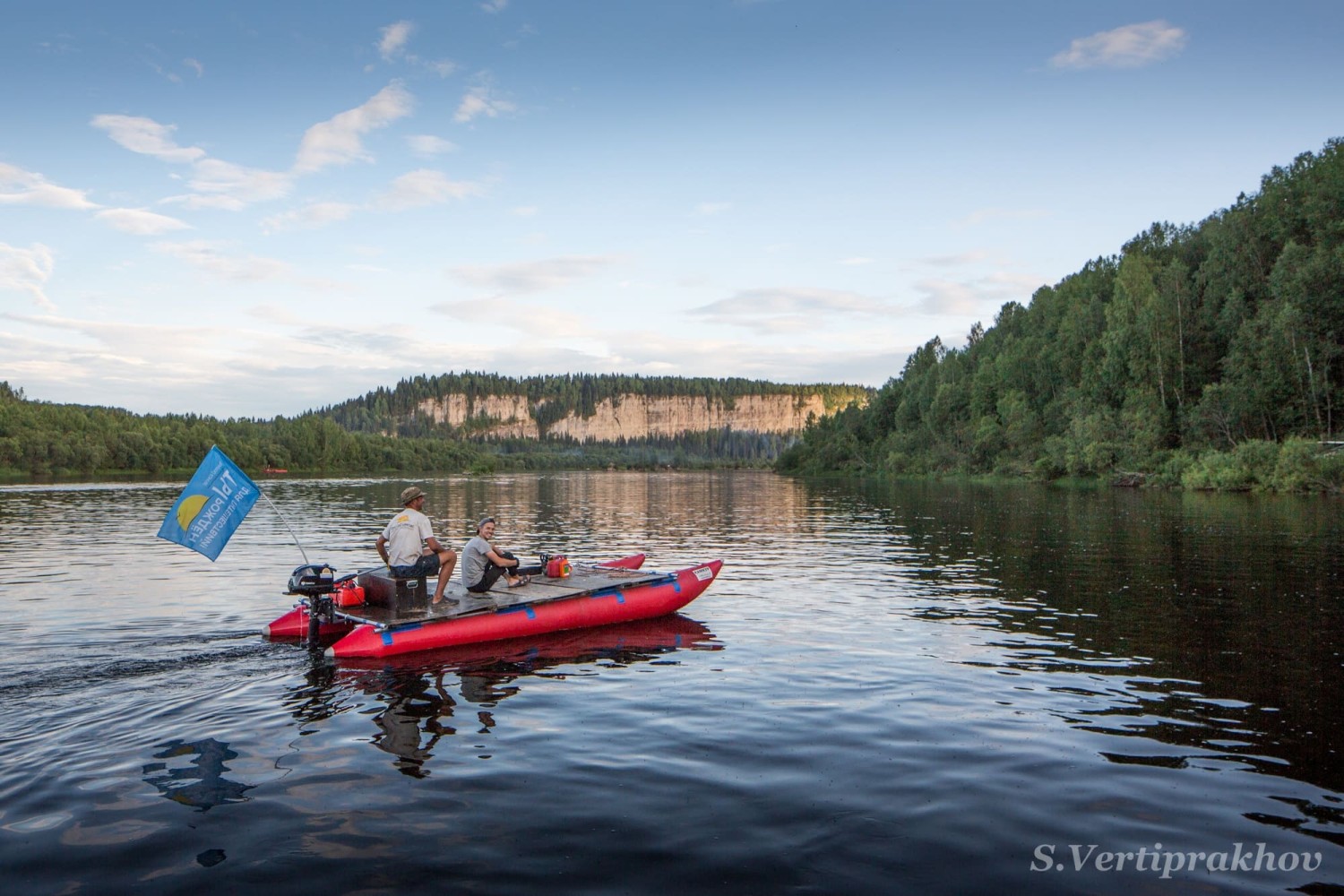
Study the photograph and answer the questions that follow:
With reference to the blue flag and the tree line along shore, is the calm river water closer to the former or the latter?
the blue flag

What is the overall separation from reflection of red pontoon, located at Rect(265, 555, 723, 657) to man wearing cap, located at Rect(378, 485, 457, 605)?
0.51 metres

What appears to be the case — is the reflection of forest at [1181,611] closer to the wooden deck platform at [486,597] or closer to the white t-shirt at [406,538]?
the wooden deck platform at [486,597]

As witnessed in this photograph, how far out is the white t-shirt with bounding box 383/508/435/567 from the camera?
16500 mm

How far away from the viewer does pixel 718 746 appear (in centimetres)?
1084

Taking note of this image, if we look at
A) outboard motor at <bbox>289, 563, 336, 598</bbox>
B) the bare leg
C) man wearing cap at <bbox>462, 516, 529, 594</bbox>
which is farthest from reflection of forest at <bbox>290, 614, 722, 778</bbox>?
outboard motor at <bbox>289, 563, 336, 598</bbox>

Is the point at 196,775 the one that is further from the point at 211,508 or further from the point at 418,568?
the point at 211,508

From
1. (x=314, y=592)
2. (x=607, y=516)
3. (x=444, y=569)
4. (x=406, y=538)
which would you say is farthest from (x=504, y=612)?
(x=607, y=516)

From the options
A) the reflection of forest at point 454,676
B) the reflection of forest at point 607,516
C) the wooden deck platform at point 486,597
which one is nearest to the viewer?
the reflection of forest at point 454,676

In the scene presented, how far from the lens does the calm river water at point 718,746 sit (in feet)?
25.1

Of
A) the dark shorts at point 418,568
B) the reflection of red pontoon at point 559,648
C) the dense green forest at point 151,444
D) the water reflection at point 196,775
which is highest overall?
the dense green forest at point 151,444

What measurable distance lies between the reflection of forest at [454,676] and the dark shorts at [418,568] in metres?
1.61

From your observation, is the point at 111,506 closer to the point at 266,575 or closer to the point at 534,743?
the point at 266,575

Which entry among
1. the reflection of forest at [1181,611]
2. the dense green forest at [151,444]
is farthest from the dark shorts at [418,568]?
the dense green forest at [151,444]

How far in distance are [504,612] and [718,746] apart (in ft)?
24.6
